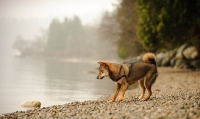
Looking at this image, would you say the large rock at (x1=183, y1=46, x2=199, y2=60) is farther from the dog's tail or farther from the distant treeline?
the dog's tail

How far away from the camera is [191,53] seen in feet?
105

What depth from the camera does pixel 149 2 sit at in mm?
28719

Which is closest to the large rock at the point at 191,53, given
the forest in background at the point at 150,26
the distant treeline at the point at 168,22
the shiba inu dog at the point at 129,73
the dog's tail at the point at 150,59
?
the forest in background at the point at 150,26

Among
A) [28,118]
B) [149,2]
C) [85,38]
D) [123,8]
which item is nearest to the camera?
[28,118]

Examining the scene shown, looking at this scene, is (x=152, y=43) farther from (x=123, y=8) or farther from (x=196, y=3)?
(x=123, y=8)

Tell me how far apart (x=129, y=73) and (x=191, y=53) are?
2221 centimetres

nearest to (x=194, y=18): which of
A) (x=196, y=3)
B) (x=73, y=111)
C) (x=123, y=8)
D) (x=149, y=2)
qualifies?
(x=196, y=3)

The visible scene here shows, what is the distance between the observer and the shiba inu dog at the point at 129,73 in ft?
35.5

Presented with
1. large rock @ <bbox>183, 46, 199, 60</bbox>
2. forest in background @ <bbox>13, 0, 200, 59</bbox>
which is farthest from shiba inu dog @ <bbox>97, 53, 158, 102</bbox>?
large rock @ <bbox>183, 46, 199, 60</bbox>

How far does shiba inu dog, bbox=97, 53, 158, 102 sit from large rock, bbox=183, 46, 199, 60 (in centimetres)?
2077

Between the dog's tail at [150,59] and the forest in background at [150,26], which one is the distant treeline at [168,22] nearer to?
the forest in background at [150,26]

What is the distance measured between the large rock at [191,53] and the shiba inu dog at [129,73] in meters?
20.8

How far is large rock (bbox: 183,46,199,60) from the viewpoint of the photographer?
3133 cm

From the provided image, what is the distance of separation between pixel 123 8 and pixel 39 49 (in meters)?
83.0
